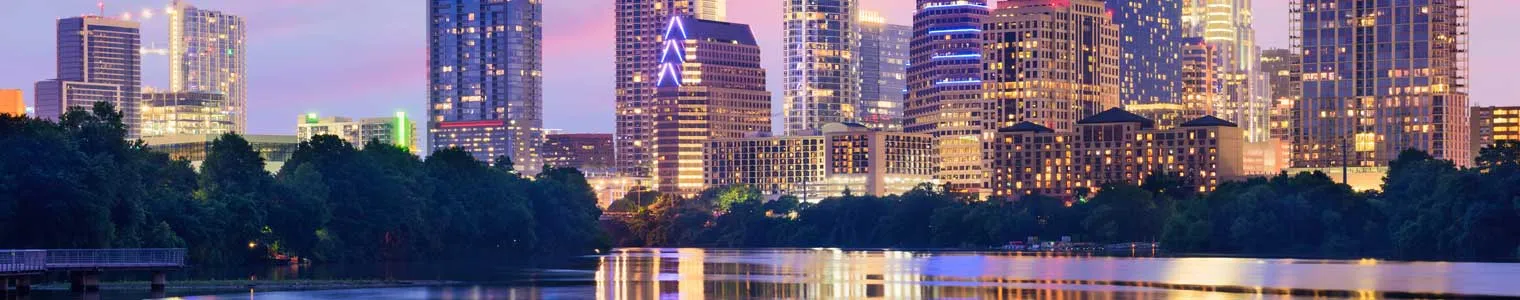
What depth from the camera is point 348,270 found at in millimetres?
133125

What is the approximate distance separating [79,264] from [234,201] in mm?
48159

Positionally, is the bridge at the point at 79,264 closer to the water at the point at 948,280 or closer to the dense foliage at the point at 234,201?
the water at the point at 948,280

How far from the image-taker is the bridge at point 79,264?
87875mm

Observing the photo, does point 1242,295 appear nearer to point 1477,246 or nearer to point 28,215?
point 28,215

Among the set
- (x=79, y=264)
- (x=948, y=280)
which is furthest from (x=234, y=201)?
(x=948, y=280)

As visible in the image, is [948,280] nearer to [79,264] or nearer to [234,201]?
[79,264]

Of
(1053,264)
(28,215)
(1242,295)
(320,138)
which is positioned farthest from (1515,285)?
(320,138)

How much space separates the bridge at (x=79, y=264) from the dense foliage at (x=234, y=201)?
461 centimetres

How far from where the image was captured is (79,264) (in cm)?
9362

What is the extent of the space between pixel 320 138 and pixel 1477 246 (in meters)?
95.5

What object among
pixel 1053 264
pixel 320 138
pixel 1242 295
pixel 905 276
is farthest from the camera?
pixel 320 138

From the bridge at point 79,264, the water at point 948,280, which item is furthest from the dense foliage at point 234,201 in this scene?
the water at point 948,280

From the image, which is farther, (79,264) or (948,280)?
(948,280)

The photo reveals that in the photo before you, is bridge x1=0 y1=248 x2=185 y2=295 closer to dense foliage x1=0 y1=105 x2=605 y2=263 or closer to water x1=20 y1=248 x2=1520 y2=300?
water x1=20 y1=248 x2=1520 y2=300
